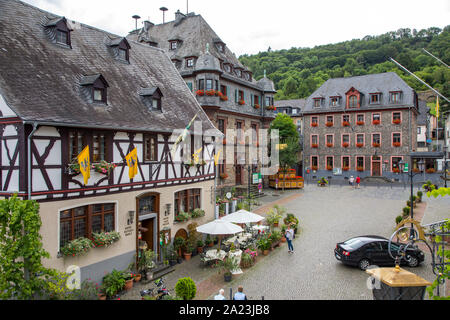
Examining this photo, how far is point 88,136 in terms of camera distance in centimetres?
1266

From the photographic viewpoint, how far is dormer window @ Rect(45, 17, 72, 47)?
14.4 m

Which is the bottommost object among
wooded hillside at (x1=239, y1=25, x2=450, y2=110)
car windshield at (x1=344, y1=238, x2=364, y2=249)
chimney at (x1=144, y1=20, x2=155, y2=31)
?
car windshield at (x1=344, y1=238, x2=364, y2=249)

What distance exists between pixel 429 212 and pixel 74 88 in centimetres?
2529

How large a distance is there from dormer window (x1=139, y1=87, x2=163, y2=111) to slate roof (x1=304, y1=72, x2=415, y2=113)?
35267 mm

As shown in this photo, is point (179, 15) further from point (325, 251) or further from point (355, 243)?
point (355, 243)

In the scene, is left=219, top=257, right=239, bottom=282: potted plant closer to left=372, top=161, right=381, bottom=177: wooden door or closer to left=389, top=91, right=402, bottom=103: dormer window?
left=372, top=161, right=381, bottom=177: wooden door

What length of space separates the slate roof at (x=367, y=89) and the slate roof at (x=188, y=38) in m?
16.3

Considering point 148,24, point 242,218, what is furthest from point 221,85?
point 242,218

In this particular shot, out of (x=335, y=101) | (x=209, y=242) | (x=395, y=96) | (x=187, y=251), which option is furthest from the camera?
(x=335, y=101)

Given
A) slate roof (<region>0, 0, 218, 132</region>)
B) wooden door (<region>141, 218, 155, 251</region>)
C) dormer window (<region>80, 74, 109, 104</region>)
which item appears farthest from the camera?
wooden door (<region>141, 218, 155, 251</region>)

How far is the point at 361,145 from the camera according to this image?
45906mm

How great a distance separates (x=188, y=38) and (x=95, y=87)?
2015 centimetres

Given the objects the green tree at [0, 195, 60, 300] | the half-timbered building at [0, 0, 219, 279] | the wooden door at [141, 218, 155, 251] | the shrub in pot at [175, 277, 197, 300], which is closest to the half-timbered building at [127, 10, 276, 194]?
the half-timbered building at [0, 0, 219, 279]

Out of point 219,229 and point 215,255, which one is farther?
point 219,229
